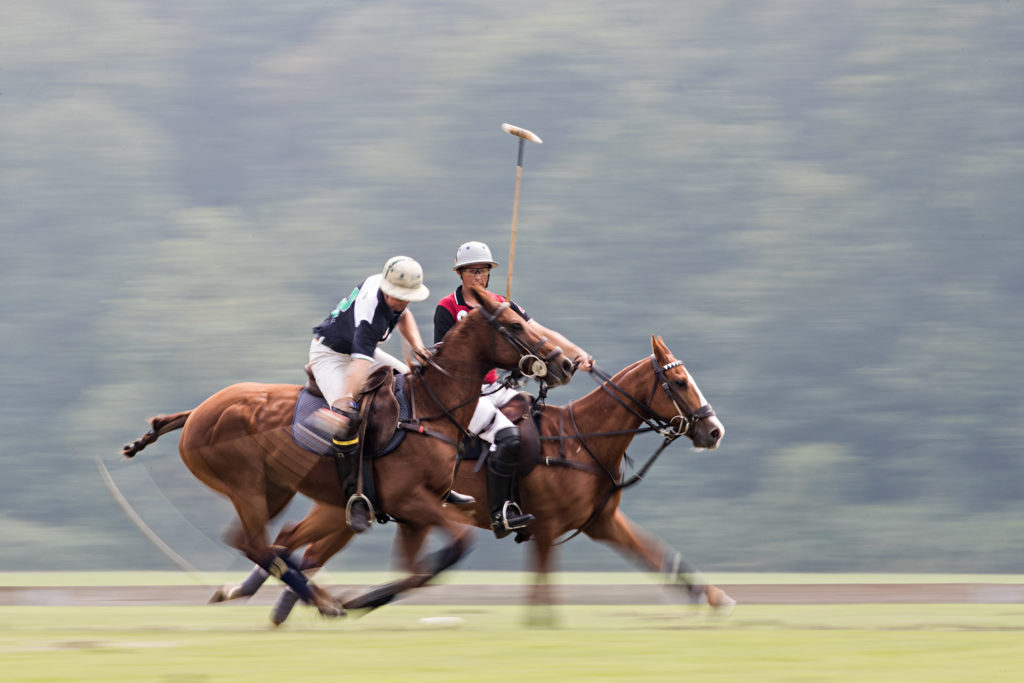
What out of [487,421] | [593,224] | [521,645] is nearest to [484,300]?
[487,421]

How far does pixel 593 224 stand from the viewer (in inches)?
1082

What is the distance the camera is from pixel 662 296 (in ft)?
85.4

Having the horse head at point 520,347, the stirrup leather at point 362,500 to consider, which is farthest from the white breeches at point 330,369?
the horse head at point 520,347

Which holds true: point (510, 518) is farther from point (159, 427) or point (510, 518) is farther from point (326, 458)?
point (159, 427)

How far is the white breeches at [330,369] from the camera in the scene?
8711mm

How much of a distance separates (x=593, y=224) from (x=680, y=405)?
706 inches

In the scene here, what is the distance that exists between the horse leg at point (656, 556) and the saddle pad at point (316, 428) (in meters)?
1.76

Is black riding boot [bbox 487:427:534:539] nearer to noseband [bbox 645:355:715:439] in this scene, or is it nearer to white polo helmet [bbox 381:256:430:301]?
noseband [bbox 645:355:715:439]

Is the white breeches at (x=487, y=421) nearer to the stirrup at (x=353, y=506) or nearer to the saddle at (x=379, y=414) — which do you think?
the saddle at (x=379, y=414)

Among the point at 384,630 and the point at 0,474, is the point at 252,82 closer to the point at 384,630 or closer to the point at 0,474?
the point at 0,474

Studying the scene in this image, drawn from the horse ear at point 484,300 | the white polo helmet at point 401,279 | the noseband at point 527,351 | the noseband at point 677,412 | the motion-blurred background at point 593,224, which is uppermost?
the white polo helmet at point 401,279

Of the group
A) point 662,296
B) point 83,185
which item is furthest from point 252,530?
point 83,185

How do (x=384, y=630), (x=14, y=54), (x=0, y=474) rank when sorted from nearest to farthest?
(x=384, y=630), (x=0, y=474), (x=14, y=54)

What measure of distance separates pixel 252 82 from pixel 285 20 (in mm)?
1914
